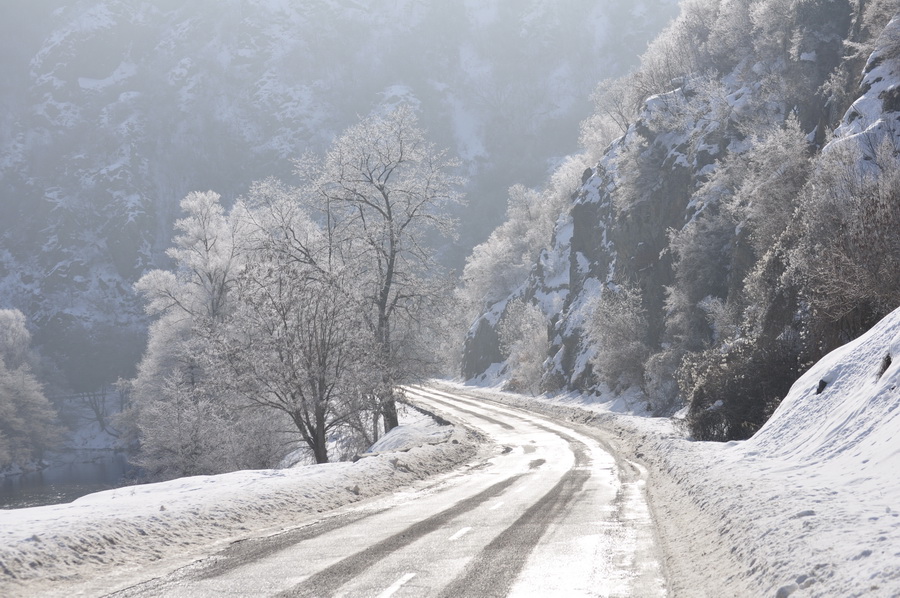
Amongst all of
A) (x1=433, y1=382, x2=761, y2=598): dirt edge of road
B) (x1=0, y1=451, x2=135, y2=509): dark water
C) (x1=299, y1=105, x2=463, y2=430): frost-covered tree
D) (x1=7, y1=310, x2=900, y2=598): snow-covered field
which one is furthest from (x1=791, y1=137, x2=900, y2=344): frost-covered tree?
(x1=0, y1=451, x2=135, y2=509): dark water

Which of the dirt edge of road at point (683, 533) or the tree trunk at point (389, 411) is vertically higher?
the tree trunk at point (389, 411)

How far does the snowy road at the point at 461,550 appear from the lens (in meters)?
7.27

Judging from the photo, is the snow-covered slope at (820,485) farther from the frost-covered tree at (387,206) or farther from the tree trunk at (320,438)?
the frost-covered tree at (387,206)

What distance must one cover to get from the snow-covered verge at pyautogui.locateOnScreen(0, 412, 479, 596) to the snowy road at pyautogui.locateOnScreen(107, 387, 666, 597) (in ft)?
2.92

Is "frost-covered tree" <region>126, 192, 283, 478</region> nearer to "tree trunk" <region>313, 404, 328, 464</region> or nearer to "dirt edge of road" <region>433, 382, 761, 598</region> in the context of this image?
"tree trunk" <region>313, 404, 328, 464</region>

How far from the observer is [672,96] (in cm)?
5147

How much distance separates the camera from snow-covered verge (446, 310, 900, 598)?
A: 633cm

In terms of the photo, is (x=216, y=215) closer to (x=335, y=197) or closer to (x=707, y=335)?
(x=335, y=197)

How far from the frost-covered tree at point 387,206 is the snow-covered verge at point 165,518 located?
12.2 m

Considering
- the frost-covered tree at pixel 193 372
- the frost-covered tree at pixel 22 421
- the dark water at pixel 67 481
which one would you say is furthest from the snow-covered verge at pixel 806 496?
the frost-covered tree at pixel 22 421

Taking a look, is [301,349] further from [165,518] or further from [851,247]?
[851,247]

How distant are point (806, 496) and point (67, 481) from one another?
60.6m

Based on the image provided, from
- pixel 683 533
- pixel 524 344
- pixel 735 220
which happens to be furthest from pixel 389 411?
pixel 524 344

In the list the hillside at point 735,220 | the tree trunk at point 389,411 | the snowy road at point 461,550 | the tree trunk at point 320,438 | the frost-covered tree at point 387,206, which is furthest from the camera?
the frost-covered tree at point 387,206
